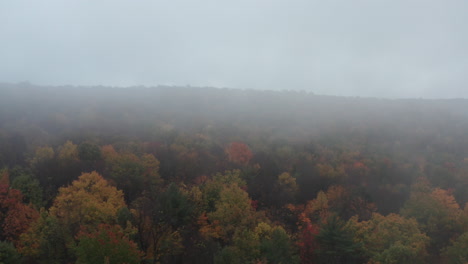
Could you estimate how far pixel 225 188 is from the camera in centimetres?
4512

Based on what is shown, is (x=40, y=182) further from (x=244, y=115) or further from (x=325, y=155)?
(x=244, y=115)

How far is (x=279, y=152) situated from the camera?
70750mm

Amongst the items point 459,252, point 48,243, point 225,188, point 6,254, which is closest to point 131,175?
point 225,188

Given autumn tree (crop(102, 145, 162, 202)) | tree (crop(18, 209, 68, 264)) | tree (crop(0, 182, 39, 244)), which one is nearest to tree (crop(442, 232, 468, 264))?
autumn tree (crop(102, 145, 162, 202))

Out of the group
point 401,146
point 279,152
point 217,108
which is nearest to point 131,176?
point 279,152

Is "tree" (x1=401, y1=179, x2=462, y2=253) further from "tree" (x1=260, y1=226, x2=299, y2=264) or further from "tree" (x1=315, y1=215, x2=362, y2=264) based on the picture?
"tree" (x1=260, y1=226, x2=299, y2=264)

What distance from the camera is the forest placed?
104 feet

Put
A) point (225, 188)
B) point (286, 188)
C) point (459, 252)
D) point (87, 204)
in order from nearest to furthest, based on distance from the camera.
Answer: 1. point (459, 252)
2. point (87, 204)
3. point (225, 188)
4. point (286, 188)

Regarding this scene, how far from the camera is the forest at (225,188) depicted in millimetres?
31828

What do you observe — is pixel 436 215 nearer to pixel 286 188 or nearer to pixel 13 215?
pixel 286 188

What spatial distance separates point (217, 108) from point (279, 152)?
66.1 meters

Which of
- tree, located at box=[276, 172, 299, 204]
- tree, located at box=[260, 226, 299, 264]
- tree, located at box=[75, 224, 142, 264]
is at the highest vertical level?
tree, located at box=[75, 224, 142, 264]

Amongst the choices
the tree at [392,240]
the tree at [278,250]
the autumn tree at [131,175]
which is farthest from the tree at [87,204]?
the tree at [392,240]

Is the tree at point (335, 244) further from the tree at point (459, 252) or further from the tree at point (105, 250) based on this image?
the tree at point (105, 250)
